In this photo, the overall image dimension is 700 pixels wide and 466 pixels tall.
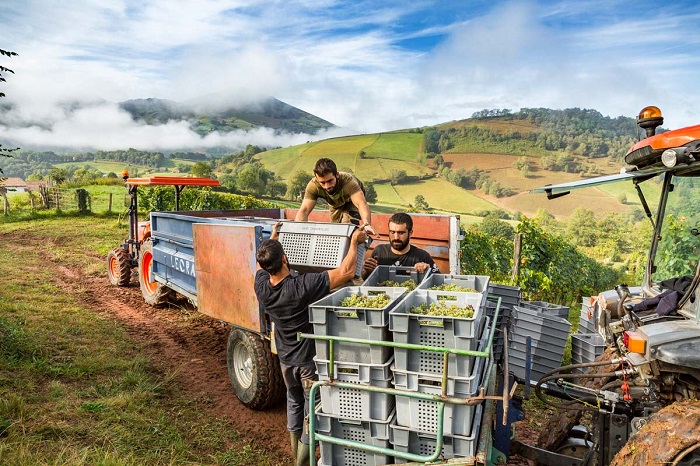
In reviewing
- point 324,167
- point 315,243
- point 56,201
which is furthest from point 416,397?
point 56,201

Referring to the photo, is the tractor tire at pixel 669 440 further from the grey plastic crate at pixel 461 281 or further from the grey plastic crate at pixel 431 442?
the grey plastic crate at pixel 461 281

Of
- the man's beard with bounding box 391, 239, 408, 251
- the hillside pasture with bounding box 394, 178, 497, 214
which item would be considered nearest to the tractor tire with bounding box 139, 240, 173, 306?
the man's beard with bounding box 391, 239, 408, 251

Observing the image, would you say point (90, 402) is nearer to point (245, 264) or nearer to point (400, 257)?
point (245, 264)

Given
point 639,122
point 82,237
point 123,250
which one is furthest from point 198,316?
point 82,237

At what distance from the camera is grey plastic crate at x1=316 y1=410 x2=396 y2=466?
285 cm

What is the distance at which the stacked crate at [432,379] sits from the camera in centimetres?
263

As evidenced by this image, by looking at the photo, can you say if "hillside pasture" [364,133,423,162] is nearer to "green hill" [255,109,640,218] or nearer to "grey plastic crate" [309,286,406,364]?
"green hill" [255,109,640,218]

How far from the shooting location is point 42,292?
9.29m

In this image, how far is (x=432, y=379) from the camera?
269 cm

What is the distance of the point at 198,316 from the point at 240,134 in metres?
87.3

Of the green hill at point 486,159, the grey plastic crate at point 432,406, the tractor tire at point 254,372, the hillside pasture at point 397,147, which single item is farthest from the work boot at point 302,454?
the hillside pasture at point 397,147

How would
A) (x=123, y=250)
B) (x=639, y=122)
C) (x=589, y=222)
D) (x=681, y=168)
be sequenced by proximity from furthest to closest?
(x=589, y=222) < (x=123, y=250) < (x=639, y=122) < (x=681, y=168)

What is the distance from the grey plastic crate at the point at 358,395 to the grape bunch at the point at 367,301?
1.10 feet

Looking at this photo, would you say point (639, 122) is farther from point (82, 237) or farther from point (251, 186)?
point (251, 186)
